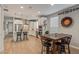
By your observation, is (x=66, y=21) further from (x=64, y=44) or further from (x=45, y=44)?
(x=45, y=44)

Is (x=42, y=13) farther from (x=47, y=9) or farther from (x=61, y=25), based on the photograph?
(x=61, y=25)

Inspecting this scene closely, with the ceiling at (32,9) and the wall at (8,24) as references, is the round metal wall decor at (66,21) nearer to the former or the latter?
the ceiling at (32,9)

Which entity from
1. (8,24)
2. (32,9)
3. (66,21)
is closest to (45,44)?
(66,21)

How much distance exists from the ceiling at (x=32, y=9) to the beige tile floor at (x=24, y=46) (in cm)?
74

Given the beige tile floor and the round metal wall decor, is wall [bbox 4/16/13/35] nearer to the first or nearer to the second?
the beige tile floor

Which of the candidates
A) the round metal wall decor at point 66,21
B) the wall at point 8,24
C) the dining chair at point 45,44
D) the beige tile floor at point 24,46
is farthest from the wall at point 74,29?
the wall at point 8,24

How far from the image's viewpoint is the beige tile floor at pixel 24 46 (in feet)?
9.09

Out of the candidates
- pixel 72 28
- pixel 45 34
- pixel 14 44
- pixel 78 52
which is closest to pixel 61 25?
pixel 72 28

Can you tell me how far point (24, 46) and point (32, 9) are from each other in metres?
1.14

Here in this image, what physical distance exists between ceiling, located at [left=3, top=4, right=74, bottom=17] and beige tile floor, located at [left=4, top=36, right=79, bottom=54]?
0.74 meters

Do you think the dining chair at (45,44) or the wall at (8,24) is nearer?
the wall at (8,24)

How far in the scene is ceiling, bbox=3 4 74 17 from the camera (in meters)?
2.63

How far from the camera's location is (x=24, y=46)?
3.07m

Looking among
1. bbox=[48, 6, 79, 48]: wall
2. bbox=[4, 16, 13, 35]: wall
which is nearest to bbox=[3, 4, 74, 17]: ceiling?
bbox=[4, 16, 13, 35]: wall
